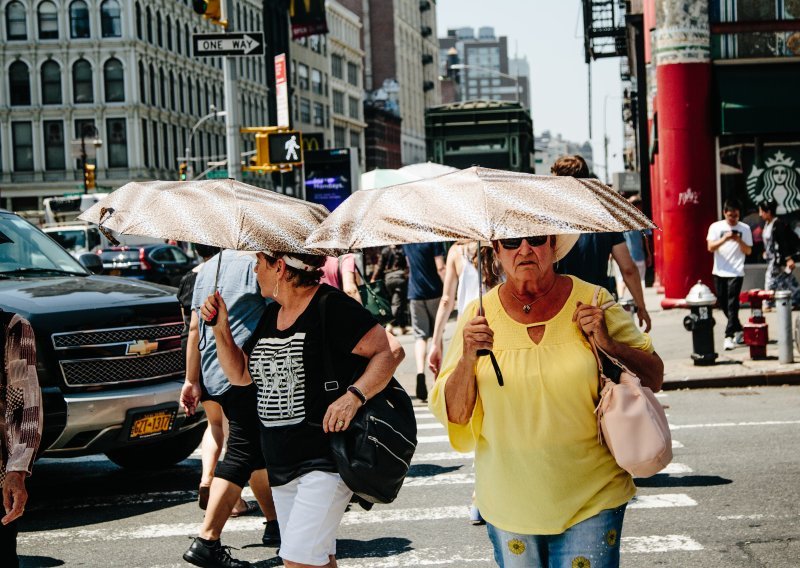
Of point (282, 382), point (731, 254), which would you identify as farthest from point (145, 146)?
point (282, 382)

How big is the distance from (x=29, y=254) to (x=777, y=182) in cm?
A: 1569

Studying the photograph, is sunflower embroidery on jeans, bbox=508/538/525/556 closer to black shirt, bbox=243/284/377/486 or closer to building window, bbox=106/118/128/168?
black shirt, bbox=243/284/377/486

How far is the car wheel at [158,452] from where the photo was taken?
9.49 metres

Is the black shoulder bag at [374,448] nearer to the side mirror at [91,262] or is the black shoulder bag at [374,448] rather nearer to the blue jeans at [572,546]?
the blue jeans at [572,546]

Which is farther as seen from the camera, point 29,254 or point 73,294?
point 29,254

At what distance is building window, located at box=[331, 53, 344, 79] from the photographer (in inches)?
4577

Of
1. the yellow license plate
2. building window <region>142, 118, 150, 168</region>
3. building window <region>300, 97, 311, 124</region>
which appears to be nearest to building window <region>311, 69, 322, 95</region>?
building window <region>300, 97, 311, 124</region>

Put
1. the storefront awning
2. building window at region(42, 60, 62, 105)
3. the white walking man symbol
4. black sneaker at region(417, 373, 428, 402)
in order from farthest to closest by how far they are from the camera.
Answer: building window at region(42, 60, 62, 105), the white walking man symbol, the storefront awning, black sneaker at region(417, 373, 428, 402)

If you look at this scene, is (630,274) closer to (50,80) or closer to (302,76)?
(50,80)

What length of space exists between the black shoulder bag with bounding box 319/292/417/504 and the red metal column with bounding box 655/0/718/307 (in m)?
17.1

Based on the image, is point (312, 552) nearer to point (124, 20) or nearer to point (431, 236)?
point (431, 236)

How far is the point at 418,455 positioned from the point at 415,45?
14141cm

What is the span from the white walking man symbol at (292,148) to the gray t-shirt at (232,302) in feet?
51.7

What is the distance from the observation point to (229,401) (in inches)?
259
